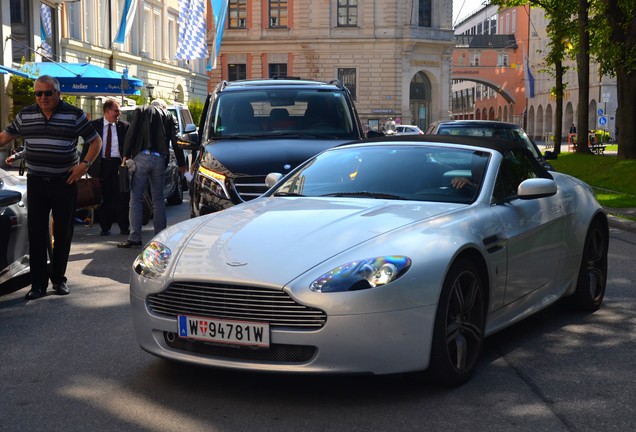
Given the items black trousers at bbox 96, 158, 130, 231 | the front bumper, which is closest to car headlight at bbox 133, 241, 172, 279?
the front bumper

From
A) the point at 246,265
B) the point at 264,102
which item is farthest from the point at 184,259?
the point at 264,102

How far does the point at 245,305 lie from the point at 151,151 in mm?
7040

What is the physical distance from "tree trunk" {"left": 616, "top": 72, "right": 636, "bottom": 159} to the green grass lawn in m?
0.44

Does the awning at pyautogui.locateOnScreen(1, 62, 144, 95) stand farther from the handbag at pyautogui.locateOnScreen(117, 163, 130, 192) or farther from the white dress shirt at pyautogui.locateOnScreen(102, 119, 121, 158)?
the handbag at pyautogui.locateOnScreen(117, 163, 130, 192)

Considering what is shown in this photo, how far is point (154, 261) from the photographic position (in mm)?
5578

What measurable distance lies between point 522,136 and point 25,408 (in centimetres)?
1196

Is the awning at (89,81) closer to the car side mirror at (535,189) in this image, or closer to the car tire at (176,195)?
the car tire at (176,195)

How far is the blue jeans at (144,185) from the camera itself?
38.7 ft

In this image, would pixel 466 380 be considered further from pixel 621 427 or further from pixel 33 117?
pixel 33 117

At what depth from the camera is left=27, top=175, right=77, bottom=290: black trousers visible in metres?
8.42

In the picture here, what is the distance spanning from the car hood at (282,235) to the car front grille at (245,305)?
6 cm

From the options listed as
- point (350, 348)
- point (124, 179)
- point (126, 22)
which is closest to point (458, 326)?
point (350, 348)

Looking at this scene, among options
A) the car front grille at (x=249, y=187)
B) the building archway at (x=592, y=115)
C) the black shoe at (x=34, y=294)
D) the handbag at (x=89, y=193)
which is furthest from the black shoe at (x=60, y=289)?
the building archway at (x=592, y=115)

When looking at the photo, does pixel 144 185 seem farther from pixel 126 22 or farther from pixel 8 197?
pixel 126 22
